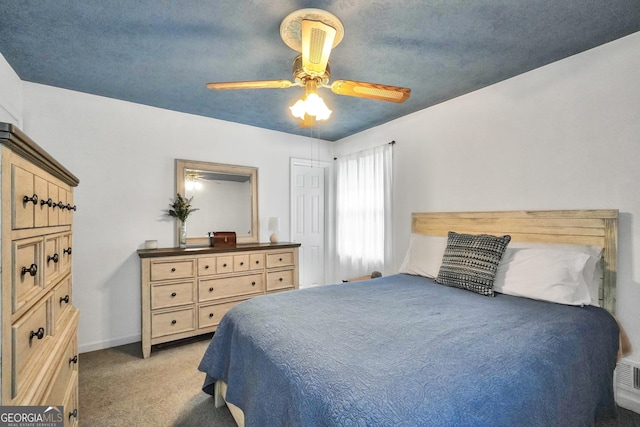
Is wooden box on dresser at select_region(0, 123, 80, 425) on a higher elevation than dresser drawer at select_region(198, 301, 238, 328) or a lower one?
higher

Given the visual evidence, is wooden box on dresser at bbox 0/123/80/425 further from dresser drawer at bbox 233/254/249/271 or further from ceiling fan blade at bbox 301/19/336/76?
dresser drawer at bbox 233/254/249/271

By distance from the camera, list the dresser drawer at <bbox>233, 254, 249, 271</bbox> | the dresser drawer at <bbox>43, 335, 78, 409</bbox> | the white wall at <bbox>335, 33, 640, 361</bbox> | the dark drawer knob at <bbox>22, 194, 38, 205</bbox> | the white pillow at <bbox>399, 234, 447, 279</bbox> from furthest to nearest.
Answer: the dresser drawer at <bbox>233, 254, 249, 271</bbox>
the white pillow at <bbox>399, 234, 447, 279</bbox>
the white wall at <bbox>335, 33, 640, 361</bbox>
the dresser drawer at <bbox>43, 335, 78, 409</bbox>
the dark drawer knob at <bbox>22, 194, 38, 205</bbox>

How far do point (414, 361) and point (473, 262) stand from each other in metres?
1.39

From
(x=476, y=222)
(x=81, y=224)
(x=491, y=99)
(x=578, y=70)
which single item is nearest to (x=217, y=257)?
(x=81, y=224)

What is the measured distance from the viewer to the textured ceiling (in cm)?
164

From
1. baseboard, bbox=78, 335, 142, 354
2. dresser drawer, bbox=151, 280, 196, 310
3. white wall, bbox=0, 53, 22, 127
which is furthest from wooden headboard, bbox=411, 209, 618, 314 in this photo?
white wall, bbox=0, 53, 22, 127

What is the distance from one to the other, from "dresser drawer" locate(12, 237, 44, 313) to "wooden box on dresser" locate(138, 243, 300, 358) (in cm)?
Answer: 169

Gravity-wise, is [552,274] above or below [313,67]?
below

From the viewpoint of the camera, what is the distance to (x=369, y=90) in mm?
1864

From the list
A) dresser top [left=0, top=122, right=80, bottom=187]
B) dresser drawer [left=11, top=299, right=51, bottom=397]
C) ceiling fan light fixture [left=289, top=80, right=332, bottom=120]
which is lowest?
dresser drawer [left=11, top=299, right=51, bottom=397]

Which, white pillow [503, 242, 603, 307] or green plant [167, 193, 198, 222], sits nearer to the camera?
white pillow [503, 242, 603, 307]

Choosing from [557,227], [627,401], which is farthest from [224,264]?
[627,401]

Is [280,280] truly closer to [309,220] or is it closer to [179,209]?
[309,220]

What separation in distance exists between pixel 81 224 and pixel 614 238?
175 inches
